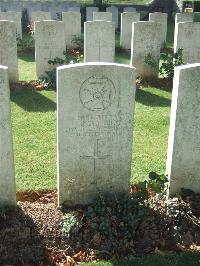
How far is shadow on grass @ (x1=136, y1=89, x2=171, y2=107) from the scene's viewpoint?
1052 centimetres

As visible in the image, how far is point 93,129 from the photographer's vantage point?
557 cm

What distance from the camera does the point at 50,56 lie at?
39.8ft

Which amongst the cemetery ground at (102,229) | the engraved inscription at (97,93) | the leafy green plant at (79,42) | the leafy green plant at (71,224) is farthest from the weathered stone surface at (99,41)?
the leafy green plant at (71,224)

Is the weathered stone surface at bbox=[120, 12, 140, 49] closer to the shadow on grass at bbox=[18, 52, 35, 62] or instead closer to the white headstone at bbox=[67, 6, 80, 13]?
the shadow on grass at bbox=[18, 52, 35, 62]

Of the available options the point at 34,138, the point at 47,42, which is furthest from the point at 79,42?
the point at 34,138

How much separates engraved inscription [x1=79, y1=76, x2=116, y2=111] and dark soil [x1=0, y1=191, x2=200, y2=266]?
1392 mm

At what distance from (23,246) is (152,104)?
242 inches

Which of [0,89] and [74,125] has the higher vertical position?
[0,89]

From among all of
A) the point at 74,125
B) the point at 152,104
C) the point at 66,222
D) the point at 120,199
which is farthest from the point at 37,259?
the point at 152,104

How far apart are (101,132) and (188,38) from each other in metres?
8.05

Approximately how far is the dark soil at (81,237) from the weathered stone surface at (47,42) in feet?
22.6

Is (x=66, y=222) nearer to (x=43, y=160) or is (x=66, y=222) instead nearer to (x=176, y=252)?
(x=176, y=252)

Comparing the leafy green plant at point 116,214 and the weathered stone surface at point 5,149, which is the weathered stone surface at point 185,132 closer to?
the leafy green plant at point 116,214

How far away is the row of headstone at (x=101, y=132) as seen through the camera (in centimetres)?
529
